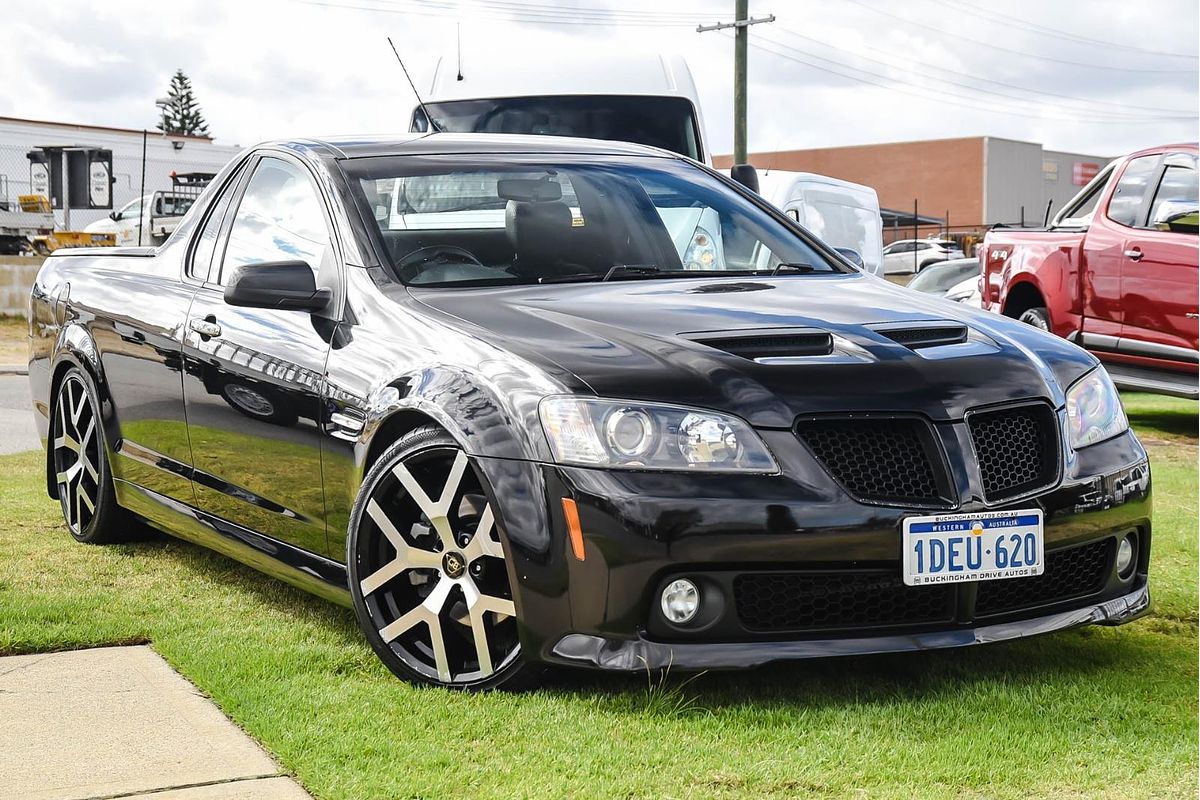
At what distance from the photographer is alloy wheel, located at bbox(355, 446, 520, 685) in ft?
12.7

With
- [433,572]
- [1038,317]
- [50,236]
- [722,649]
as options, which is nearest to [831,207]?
[1038,317]

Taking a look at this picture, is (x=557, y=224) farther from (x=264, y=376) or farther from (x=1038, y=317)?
(x=1038, y=317)

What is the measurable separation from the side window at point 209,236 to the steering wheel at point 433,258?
1084mm

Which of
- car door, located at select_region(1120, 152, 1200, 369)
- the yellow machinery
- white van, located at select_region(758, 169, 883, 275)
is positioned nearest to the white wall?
the yellow machinery

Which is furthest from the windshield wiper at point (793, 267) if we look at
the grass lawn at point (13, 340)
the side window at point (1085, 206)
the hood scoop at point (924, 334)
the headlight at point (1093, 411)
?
the grass lawn at point (13, 340)

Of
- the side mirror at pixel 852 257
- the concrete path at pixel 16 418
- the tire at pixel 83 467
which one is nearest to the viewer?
the side mirror at pixel 852 257

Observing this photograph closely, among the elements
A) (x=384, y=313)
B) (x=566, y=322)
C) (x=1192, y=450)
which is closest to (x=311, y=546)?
(x=384, y=313)

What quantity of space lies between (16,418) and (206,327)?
7259 millimetres

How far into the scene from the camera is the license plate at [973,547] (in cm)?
371

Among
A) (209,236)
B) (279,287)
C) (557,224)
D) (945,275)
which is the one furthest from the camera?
(945,275)

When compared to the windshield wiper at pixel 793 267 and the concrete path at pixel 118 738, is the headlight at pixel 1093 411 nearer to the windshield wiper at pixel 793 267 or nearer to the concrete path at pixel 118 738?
the windshield wiper at pixel 793 267

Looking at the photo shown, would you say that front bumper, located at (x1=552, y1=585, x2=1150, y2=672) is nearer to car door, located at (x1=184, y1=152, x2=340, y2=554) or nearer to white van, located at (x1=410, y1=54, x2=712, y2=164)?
car door, located at (x1=184, y1=152, x2=340, y2=554)

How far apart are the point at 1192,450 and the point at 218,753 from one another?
8.43m

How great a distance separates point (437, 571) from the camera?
4.02 meters
